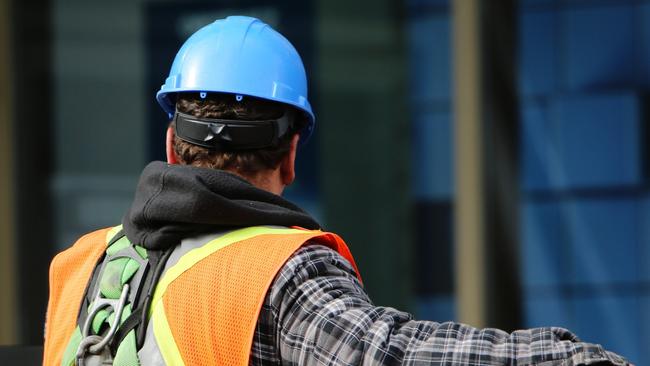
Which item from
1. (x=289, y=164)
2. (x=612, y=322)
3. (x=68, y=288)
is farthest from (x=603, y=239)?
(x=68, y=288)

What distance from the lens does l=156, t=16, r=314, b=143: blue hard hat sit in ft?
6.98

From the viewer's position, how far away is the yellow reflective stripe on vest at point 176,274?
74.3 inches

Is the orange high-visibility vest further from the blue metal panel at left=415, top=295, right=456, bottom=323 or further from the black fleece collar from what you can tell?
the blue metal panel at left=415, top=295, right=456, bottom=323

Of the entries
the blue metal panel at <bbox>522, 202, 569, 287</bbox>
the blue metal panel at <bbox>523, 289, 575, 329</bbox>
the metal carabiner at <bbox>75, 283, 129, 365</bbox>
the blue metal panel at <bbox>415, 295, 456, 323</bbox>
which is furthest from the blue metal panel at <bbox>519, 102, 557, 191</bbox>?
the metal carabiner at <bbox>75, 283, 129, 365</bbox>

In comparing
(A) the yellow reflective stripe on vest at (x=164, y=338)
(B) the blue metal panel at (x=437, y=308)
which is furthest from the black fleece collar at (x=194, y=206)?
(B) the blue metal panel at (x=437, y=308)

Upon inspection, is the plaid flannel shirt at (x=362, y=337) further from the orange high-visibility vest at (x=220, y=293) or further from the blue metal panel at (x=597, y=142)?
the blue metal panel at (x=597, y=142)

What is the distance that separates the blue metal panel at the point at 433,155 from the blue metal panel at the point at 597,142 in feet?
1.58

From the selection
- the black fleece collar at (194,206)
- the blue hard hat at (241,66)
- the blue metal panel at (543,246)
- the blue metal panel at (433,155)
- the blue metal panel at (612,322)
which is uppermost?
the blue hard hat at (241,66)

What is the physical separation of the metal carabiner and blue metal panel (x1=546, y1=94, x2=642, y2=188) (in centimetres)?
382

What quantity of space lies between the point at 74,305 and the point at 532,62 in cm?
381

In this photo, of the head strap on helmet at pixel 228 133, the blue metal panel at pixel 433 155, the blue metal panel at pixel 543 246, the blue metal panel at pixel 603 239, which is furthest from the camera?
the blue metal panel at pixel 433 155

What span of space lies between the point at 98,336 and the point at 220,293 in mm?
254

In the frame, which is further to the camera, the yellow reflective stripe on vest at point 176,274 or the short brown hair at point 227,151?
the short brown hair at point 227,151

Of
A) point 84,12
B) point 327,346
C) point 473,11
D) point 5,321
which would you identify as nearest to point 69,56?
point 84,12
